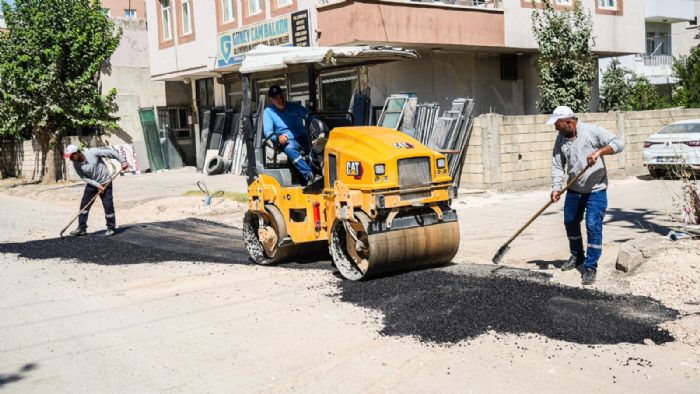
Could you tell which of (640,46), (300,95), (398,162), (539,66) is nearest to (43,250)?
(398,162)

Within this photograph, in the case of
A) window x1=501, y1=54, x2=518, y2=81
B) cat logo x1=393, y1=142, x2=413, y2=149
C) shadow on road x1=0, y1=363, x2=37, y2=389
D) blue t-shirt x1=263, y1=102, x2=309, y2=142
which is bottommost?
shadow on road x1=0, y1=363, x2=37, y2=389

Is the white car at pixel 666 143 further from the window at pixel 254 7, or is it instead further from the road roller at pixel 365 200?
the window at pixel 254 7

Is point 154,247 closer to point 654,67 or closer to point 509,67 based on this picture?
point 509,67

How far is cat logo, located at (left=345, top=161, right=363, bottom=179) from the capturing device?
24.2 feet

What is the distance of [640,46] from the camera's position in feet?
79.0

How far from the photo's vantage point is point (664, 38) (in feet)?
123

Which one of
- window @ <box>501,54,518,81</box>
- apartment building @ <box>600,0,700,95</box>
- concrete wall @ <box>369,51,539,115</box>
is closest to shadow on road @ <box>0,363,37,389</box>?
concrete wall @ <box>369,51,539,115</box>

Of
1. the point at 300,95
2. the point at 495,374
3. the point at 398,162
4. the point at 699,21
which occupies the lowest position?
the point at 495,374

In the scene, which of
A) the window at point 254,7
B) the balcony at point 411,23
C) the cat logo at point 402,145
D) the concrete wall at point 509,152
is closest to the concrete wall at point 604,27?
the balcony at point 411,23

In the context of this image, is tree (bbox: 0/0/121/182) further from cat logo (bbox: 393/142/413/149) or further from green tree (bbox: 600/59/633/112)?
cat logo (bbox: 393/142/413/149)

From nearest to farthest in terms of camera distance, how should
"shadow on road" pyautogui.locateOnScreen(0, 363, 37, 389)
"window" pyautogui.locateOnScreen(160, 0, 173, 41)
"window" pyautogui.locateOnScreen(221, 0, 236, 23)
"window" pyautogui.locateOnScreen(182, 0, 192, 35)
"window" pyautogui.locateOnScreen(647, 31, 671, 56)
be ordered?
"shadow on road" pyautogui.locateOnScreen(0, 363, 37, 389) → "window" pyautogui.locateOnScreen(221, 0, 236, 23) → "window" pyautogui.locateOnScreen(182, 0, 192, 35) → "window" pyautogui.locateOnScreen(160, 0, 173, 41) → "window" pyautogui.locateOnScreen(647, 31, 671, 56)

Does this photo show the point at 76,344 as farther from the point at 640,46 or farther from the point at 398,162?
the point at 640,46

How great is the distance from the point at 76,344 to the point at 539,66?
1821cm

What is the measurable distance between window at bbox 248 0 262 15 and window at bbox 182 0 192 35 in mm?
4009
